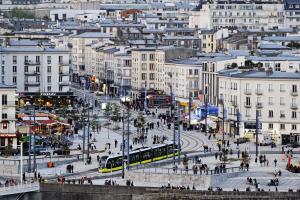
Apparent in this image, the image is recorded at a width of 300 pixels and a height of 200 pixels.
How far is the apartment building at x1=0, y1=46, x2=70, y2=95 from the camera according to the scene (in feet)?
366

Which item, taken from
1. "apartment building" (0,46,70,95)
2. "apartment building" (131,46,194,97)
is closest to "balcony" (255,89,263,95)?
"apartment building" (0,46,70,95)

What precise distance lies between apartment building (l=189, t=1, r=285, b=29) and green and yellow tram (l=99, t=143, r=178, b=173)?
8744 centimetres

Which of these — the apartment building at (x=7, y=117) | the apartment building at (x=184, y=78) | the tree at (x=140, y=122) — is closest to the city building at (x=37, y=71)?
the apartment building at (x=184, y=78)

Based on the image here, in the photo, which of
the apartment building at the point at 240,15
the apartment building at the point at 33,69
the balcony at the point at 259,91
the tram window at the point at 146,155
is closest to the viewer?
the tram window at the point at 146,155

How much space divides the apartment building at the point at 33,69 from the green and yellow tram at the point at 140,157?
30.4 metres

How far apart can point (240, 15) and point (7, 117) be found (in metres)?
87.4

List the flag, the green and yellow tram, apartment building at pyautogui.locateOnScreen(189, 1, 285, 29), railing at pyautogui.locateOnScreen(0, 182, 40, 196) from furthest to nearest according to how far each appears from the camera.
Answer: apartment building at pyautogui.locateOnScreen(189, 1, 285, 29) < the flag < the green and yellow tram < railing at pyautogui.locateOnScreen(0, 182, 40, 196)

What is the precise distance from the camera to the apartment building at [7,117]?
283ft

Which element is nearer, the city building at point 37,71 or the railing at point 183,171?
the railing at point 183,171

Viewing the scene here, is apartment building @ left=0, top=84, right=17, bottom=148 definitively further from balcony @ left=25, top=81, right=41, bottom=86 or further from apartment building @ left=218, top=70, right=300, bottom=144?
balcony @ left=25, top=81, right=41, bottom=86

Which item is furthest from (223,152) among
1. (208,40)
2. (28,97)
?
(208,40)

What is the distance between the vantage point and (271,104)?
9356cm

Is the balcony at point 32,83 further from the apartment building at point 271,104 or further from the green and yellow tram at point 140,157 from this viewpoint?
the green and yellow tram at point 140,157

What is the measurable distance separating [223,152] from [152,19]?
105 metres
